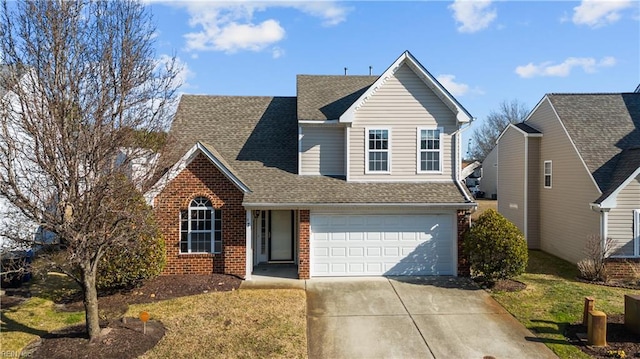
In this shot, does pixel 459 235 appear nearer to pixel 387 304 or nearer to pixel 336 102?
pixel 387 304

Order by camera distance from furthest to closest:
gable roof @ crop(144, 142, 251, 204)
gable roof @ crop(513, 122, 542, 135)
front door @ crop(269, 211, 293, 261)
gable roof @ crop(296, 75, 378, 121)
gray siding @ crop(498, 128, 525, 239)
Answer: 1. gray siding @ crop(498, 128, 525, 239)
2. gable roof @ crop(513, 122, 542, 135)
3. front door @ crop(269, 211, 293, 261)
4. gable roof @ crop(296, 75, 378, 121)
5. gable roof @ crop(144, 142, 251, 204)

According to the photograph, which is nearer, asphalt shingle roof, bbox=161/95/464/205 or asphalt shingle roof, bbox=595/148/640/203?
asphalt shingle roof, bbox=161/95/464/205

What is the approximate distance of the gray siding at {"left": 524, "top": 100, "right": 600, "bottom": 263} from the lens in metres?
14.5

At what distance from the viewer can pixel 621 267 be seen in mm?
13281

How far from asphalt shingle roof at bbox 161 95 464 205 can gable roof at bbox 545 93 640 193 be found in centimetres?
594

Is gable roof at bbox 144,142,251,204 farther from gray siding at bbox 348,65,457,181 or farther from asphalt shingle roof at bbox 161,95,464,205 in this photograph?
gray siding at bbox 348,65,457,181

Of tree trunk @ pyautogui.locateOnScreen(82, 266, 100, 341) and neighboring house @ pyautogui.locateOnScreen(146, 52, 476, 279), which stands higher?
neighboring house @ pyautogui.locateOnScreen(146, 52, 476, 279)

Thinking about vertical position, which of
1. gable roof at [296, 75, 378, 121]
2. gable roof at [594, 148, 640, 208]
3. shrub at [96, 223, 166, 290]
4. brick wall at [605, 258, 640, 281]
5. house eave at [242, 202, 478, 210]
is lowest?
brick wall at [605, 258, 640, 281]

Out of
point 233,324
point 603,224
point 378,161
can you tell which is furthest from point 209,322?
point 603,224

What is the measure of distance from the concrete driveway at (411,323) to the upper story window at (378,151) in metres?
4.11

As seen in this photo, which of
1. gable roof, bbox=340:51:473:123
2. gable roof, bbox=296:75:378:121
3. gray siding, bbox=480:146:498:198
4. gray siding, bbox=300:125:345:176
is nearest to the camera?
gable roof, bbox=340:51:473:123

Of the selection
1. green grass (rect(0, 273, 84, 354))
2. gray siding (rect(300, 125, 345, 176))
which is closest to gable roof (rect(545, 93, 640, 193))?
gray siding (rect(300, 125, 345, 176))

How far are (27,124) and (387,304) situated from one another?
9178 mm

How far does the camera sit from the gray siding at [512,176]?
61.0 ft
